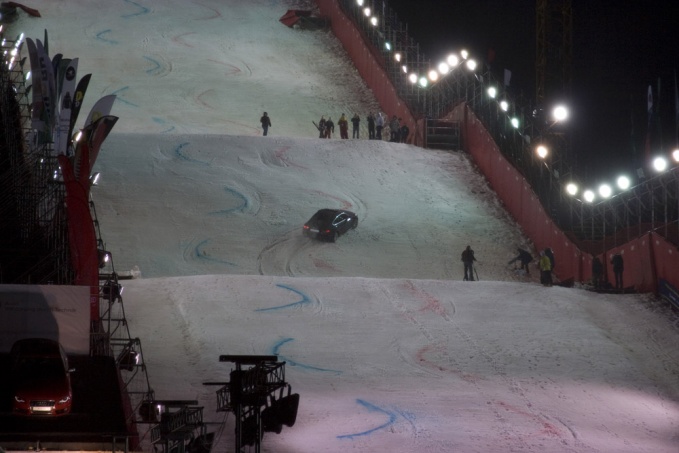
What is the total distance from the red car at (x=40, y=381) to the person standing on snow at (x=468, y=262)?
1363cm

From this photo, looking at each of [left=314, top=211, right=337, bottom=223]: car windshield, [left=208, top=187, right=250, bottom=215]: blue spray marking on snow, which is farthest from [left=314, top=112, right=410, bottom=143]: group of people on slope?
[left=314, top=211, right=337, bottom=223]: car windshield

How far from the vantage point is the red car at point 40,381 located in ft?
55.1

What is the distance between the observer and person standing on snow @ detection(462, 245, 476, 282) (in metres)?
29.9

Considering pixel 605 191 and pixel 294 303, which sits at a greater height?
pixel 605 191

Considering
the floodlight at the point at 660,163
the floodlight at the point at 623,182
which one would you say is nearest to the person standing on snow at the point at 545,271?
the floodlight at the point at 623,182

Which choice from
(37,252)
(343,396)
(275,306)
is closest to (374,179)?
(275,306)

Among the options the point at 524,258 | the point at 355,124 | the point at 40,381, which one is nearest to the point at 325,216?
the point at 524,258

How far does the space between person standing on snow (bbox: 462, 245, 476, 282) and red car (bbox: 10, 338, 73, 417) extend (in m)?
13.6

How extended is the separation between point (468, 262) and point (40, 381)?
14709mm

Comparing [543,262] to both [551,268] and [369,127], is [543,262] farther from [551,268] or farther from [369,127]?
[369,127]

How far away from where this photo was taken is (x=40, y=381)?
17047mm

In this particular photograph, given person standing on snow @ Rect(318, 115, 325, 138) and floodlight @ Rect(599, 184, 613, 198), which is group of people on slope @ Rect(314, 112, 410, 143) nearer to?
person standing on snow @ Rect(318, 115, 325, 138)

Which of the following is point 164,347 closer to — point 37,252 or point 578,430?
point 37,252

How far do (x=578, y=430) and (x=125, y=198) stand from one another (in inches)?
667
